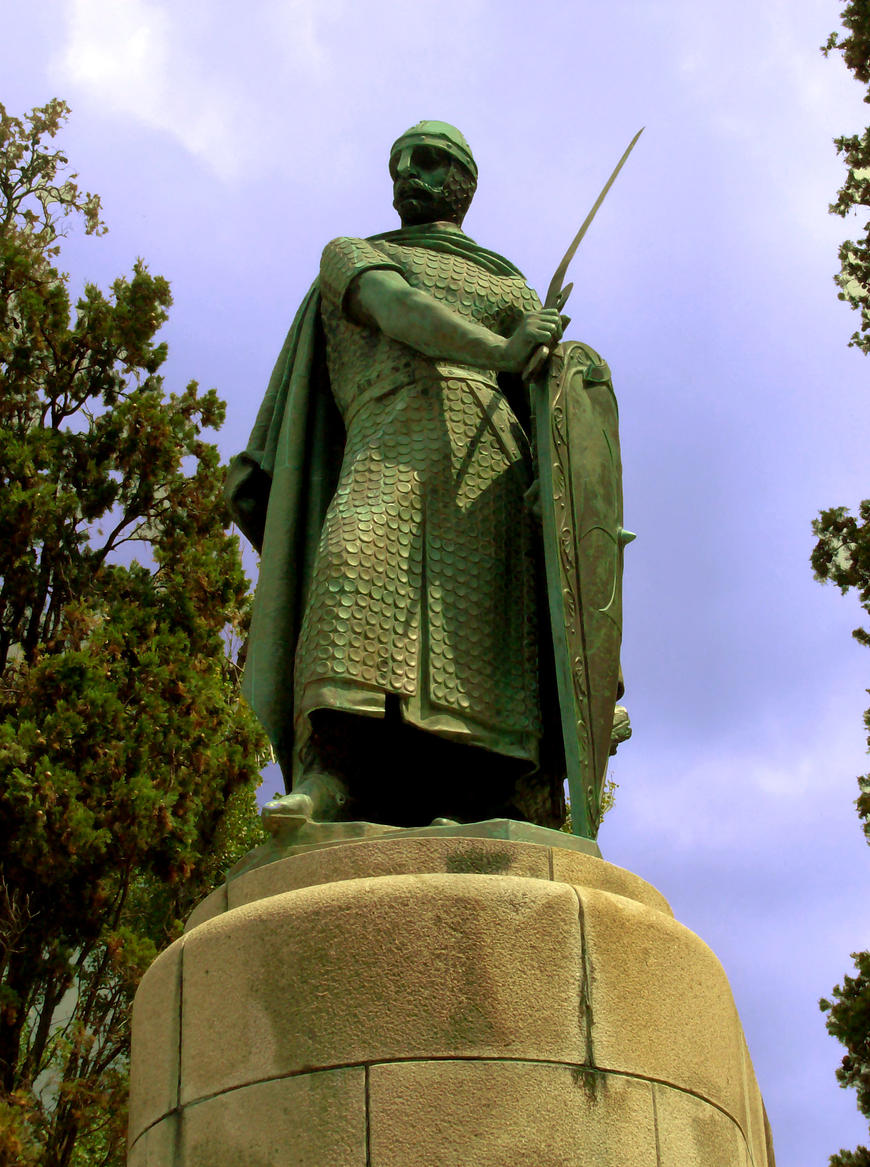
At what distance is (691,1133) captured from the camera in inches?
162

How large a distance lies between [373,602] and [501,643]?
0.52m

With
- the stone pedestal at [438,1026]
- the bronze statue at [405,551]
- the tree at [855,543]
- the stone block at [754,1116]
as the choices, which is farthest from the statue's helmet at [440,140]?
the tree at [855,543]

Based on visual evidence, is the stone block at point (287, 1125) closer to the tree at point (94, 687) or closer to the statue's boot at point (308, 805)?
the statue's boot at point (308, 805)

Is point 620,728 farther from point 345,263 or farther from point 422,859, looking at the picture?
point 345,263

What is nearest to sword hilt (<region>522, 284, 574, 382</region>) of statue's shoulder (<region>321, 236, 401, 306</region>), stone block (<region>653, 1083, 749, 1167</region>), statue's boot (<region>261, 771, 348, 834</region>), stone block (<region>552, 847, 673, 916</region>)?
statue's shoulder (<region>321, 236, 401, 306</region>)

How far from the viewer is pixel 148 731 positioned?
12.0 m

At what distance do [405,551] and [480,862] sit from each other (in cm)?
136

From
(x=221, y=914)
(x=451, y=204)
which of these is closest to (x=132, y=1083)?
(x=221, y=914)

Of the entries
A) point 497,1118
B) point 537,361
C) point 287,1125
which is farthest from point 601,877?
point 537,361

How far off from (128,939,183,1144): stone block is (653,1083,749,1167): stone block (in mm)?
1286

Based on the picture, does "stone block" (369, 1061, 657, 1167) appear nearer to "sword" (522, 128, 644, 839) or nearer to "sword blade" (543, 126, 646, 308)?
"sword" (522, 128, 644, 839)

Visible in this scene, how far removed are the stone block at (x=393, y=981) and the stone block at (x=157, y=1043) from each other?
8cm

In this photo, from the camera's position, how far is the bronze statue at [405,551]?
518 cm

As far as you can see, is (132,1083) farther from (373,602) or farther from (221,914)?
(373,602)
